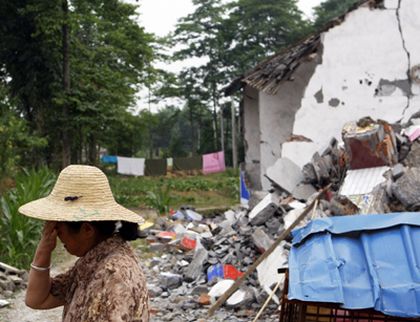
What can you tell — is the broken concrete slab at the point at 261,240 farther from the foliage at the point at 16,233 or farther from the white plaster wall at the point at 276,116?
the white plaster wall at the point at 276,116

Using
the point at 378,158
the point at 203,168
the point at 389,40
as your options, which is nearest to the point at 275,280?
the point at 378,158

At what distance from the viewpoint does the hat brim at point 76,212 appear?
2045mm

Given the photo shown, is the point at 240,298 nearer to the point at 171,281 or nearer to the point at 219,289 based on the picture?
the point at 219,289

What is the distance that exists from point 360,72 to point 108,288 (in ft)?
25.8

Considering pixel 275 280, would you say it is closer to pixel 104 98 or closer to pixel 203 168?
pixel 104 98

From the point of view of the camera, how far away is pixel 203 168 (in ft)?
105

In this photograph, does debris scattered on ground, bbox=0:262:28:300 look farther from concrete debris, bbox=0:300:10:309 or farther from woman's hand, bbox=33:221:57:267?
woman's hand, bbox=33:221:57:267

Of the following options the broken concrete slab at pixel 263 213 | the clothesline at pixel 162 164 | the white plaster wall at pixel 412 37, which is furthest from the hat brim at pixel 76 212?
the clothesline at pixel 162 164

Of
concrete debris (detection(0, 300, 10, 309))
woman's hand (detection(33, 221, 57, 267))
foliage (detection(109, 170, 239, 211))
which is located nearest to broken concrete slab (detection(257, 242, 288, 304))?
concrete debris (detection(0, 300, 10, 309))

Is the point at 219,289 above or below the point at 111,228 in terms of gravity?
below

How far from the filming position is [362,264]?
3080 mm

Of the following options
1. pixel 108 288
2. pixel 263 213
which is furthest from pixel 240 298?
pixel 108 288

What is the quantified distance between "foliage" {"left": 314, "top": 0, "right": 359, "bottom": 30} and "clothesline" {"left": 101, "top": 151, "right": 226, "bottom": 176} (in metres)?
12.5

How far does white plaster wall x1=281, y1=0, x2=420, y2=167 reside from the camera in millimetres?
8609
